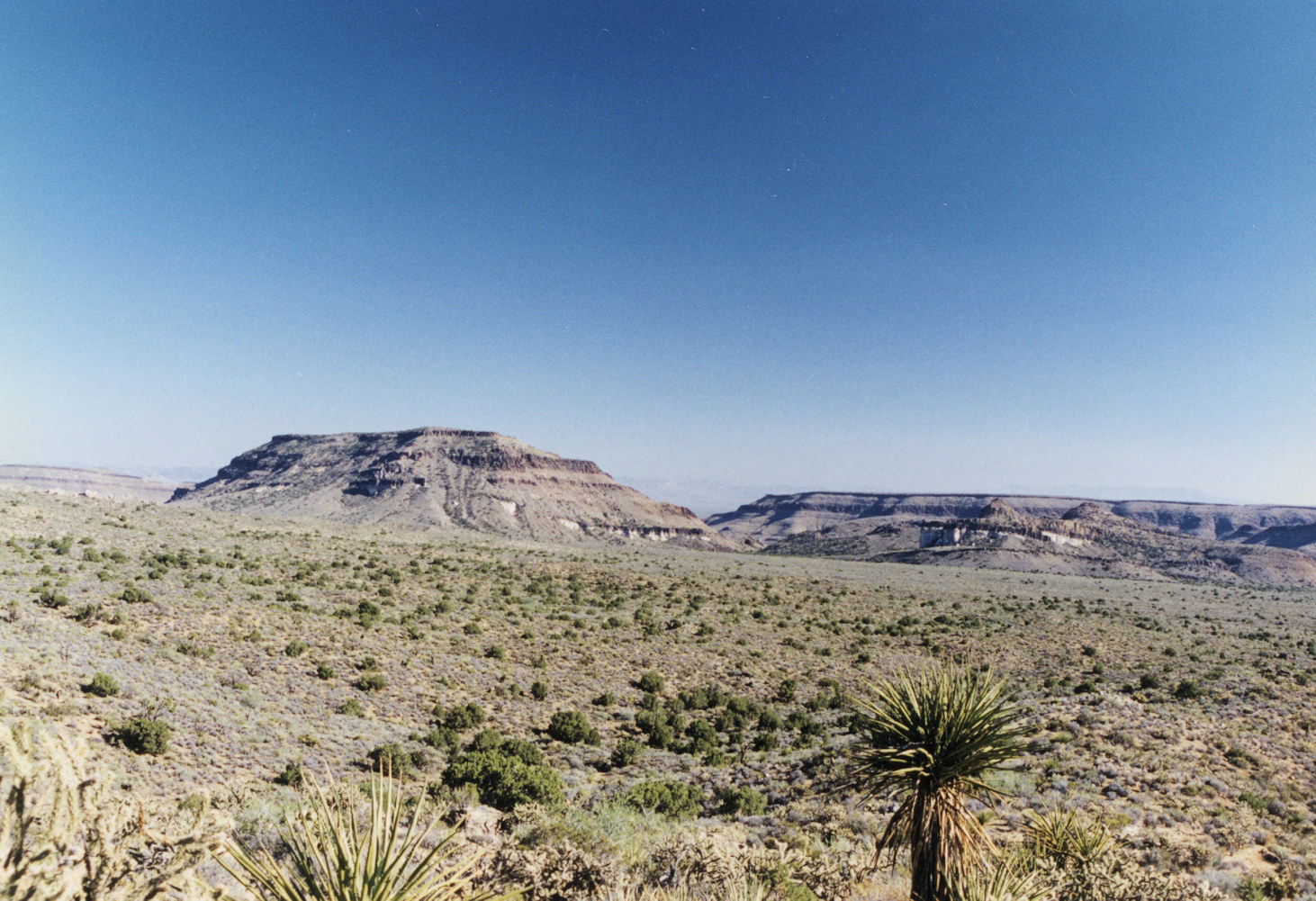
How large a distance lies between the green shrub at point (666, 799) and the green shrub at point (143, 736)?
354 inches

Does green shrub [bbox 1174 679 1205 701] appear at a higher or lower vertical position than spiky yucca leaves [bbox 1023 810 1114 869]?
lower

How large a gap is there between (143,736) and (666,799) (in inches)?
399

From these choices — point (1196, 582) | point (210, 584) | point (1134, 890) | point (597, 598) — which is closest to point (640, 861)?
point (1134, 890)

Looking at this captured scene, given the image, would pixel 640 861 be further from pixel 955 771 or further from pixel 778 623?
pixel 778 623

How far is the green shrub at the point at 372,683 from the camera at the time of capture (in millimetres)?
17534

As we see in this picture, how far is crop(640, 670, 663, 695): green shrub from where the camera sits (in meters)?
20.9

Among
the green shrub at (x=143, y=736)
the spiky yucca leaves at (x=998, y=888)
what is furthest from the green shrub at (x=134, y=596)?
the spiky yucca leaves at (x=998, y=888)

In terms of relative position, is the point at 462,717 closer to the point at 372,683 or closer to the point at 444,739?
the point at 444,739

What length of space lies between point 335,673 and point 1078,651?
31.9 metres

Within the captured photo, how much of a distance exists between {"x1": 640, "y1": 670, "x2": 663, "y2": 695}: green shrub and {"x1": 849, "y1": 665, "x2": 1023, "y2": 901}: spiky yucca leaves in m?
13.6

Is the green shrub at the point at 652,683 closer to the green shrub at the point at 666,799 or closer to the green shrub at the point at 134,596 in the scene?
the green shrub at the point at 666,799

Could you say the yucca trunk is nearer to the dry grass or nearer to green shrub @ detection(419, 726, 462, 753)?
the dry grass

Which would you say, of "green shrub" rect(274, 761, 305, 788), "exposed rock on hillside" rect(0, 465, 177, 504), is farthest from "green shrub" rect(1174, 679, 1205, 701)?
"exposed rock on hillside" rect(0, 465, 177, 504)

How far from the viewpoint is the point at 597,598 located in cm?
3569
